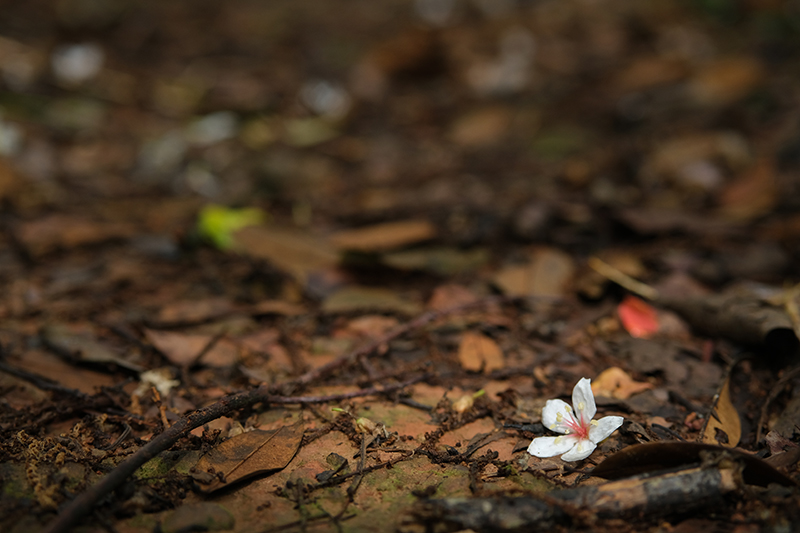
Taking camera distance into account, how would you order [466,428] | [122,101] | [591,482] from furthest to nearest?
[122,101]
[466,428]
[591,482]

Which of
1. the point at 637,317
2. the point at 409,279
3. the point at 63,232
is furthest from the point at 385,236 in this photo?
the point at 63,232

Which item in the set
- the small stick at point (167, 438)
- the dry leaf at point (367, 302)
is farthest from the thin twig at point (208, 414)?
the dry leaf at point (367, 302)

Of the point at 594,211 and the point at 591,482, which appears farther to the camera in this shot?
the point at 594,211

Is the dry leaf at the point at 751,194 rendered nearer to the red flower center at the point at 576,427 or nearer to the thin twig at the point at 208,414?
the thin twig at the point at 208,414

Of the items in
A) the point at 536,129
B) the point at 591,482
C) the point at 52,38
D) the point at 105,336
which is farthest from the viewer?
the point at 52,38

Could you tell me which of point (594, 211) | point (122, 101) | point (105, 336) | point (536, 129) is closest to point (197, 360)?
point (105, 336)

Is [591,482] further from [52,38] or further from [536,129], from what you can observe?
[52,38]

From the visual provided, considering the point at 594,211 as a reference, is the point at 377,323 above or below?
below

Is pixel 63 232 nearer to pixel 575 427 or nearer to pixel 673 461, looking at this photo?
pixel 575 427
